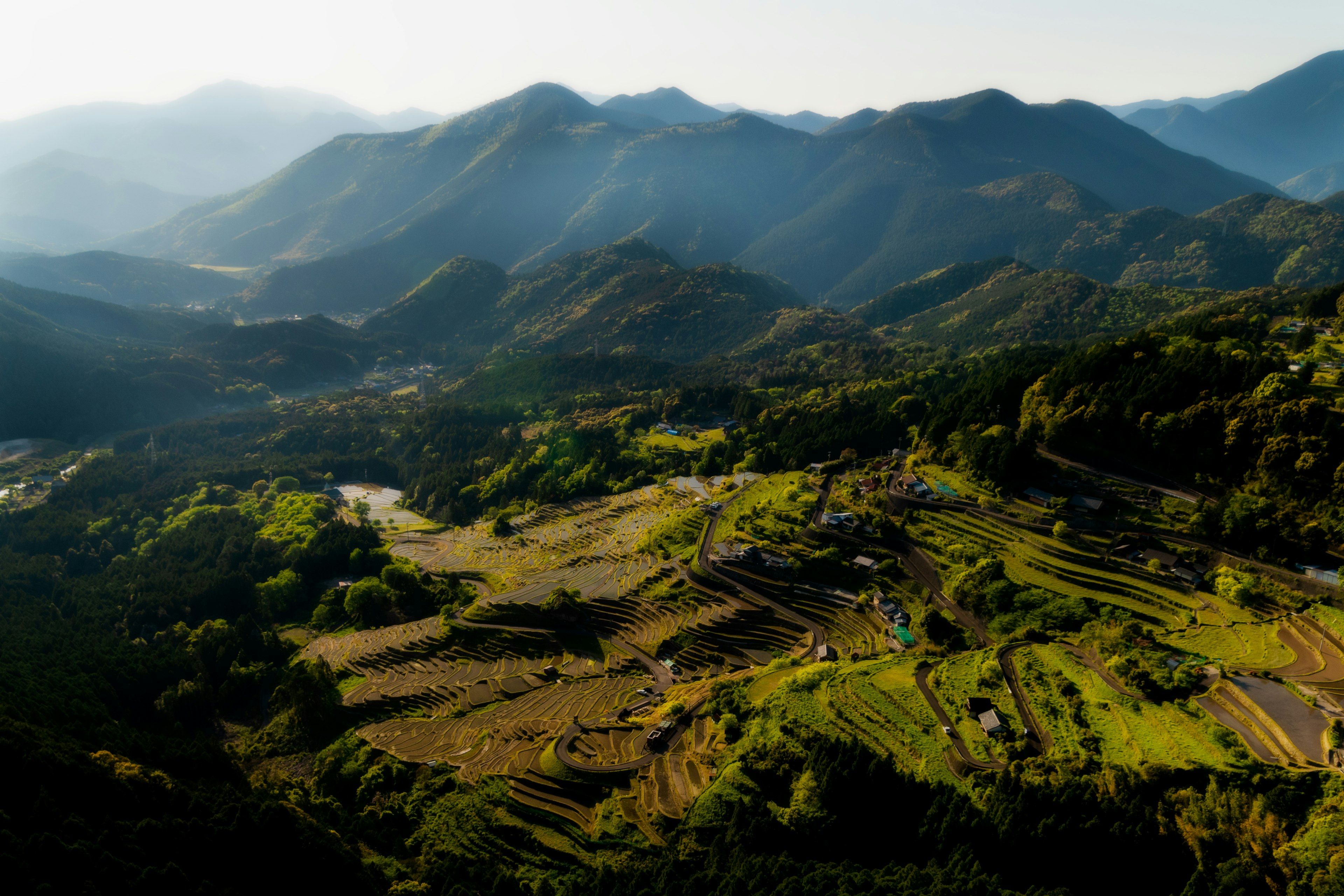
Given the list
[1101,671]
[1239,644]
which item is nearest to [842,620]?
[1101,671]

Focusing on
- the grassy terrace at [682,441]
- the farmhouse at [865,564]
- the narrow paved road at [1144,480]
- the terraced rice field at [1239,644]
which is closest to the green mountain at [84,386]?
the grassy terrace at [682,441]

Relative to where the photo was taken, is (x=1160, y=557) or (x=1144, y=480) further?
(x=1144, y=480)

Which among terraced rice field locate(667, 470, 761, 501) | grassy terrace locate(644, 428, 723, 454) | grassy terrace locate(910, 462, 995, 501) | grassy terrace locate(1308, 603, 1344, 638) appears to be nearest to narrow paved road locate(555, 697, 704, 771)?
grassy terrace locate(910, 462, 995, 501)

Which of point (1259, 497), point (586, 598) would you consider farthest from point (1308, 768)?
point (586, 598)

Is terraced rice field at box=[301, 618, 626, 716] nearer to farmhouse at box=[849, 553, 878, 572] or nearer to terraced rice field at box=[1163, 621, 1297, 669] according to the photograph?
farmhouse at box=[849, 553, 878, 572]

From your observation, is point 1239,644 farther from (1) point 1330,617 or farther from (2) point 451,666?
(2) point 451,666

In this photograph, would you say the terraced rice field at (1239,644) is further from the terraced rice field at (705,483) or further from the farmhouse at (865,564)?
the terraced rice field at (705,483)
